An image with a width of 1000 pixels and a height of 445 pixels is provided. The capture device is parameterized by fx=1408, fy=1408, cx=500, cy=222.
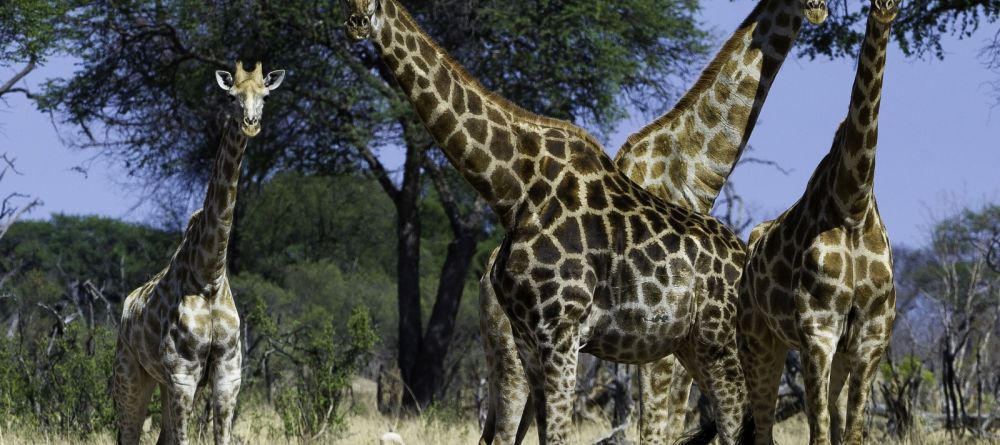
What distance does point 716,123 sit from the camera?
8008 millimetres

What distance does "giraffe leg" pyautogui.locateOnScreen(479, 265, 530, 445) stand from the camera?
305 inches

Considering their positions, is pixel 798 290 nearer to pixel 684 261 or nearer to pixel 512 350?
pixel 684 261

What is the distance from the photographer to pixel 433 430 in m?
12.7

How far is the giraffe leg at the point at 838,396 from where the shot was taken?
244 inches

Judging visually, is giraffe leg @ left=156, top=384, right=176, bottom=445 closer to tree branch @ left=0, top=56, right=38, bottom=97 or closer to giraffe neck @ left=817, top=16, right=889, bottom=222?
giraffe neck @ left=817, top=16, right=889, bottom=222

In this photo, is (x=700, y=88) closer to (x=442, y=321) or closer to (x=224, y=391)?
(x=224, y=391)

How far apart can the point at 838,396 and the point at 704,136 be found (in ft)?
7.18

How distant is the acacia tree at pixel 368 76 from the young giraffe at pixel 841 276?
13243 mm

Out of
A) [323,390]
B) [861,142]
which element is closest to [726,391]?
[861,142]

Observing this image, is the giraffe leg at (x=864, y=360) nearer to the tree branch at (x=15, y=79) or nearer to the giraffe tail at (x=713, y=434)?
the giraffe tail at (x=713, y=434)

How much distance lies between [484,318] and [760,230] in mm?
1636

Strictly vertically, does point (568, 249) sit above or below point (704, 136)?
below

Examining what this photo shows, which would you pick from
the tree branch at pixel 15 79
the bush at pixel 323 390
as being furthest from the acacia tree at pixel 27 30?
the bush at pixel 323 390

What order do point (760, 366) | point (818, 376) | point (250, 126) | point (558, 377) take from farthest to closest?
point (250, 126) < point (760, 366) < point (558, 377) < point (818, 376)
